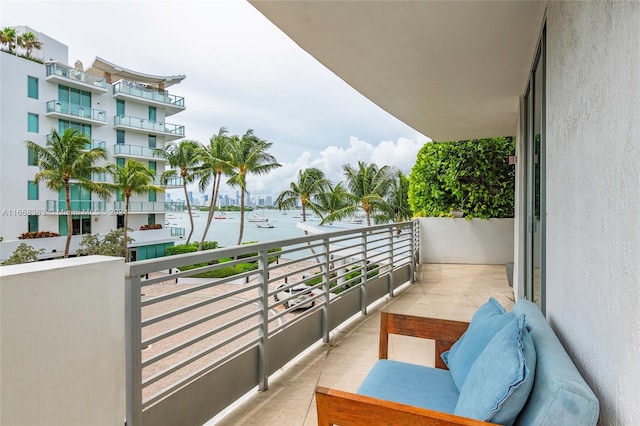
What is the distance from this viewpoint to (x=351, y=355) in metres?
3.15

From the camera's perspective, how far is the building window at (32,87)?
81.7ft

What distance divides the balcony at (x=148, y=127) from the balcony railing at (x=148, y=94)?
1.78 meters

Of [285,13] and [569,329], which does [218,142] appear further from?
[569,329]

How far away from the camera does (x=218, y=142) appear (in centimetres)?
2567

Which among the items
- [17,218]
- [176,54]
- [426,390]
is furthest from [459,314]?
[176,54]

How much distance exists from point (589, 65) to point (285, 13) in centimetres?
192

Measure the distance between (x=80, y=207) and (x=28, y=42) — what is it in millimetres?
12368

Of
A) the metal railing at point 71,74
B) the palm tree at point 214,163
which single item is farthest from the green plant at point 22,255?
the metal railing at point 71,74

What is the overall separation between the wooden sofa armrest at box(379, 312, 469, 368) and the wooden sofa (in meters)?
0.35

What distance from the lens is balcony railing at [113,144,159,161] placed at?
2850 centimetres

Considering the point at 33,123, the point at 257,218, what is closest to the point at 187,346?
the point at 33,123

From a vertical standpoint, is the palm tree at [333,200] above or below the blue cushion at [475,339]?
above

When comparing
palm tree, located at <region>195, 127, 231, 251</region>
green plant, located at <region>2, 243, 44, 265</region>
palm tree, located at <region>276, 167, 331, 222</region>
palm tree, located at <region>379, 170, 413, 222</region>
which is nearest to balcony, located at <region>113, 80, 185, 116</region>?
palm tree, located at <region>195, 127, 231, 251</region>

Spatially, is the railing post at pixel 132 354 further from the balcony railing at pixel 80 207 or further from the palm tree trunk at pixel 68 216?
the balcony railing at pixel 80 207
